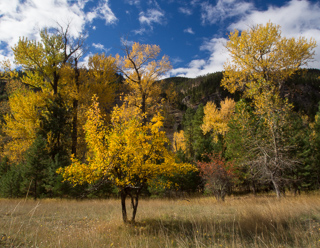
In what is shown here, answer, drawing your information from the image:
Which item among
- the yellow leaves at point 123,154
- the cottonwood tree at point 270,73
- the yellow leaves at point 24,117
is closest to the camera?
the yellow leaves at point 123,154

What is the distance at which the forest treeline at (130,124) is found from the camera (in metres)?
5.46

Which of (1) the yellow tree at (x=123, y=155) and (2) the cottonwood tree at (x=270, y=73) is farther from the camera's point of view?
(2) the cottonwood tree at (x=270, y=73)

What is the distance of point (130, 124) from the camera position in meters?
5.34

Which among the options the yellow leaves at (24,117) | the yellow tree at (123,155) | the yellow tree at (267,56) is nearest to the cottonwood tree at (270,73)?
the yellow tree at (267,56)

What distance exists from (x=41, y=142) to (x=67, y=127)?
9.75 feet

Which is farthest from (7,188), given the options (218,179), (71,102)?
(218,179)

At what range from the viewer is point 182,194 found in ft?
57.7

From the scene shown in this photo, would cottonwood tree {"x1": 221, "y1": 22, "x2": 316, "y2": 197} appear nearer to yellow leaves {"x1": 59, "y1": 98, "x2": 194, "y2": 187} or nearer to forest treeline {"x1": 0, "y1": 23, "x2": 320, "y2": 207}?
forest treeline {"x1": 0, "y1": 23, "x2": 320, "y2": 207}

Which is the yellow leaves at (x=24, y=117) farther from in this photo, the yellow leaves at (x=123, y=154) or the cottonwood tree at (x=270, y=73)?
the cottonwood tree at (x=270, y=73)

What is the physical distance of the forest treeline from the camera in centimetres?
546

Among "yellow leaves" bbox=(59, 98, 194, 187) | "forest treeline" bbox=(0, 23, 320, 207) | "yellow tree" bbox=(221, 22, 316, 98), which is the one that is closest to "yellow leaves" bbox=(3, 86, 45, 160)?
"forest treeline" bbox=(0, 23, 320, 207)

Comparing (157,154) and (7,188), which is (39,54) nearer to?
(7,188)

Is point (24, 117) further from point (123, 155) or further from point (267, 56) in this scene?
→ point (267, 56)

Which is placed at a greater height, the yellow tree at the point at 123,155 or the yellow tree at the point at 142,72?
the yellow tree at the point at 142,72
